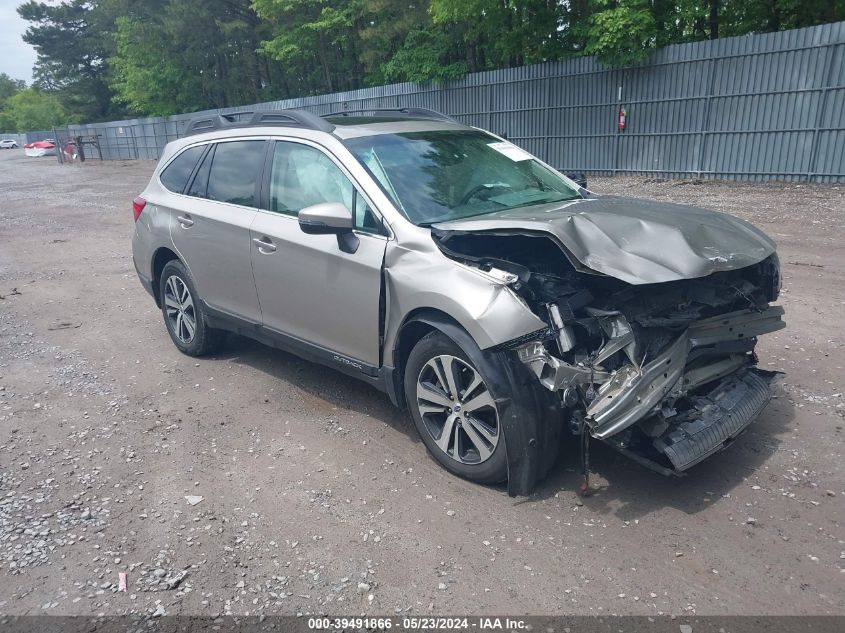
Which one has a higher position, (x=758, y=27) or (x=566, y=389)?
(x=758, y=27)

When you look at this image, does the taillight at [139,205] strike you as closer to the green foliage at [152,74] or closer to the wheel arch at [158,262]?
the wheel arch at [158,262]

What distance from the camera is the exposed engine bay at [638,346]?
3227 mm

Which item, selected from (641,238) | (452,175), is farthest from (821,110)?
(641,238)

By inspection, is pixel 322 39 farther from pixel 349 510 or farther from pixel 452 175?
pixel 349 510

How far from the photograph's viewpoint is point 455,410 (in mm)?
3680

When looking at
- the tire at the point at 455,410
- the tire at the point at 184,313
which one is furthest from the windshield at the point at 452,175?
the tire at the point at 184,313

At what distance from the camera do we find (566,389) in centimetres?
321

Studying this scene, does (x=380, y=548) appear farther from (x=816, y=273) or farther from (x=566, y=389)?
(x=816, y=273)

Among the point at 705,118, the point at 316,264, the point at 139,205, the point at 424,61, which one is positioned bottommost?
the point at 316,264

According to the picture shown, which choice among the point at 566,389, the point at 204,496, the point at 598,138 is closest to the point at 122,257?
the point at 204,496

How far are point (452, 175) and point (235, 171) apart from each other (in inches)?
74.2

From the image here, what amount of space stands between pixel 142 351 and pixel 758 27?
20.2 m

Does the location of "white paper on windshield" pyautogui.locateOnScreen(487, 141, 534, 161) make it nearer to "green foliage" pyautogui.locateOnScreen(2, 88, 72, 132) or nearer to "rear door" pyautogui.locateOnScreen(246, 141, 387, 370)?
"rear door" pyautogui.locateOnScreen(246, 141, 387, 370)

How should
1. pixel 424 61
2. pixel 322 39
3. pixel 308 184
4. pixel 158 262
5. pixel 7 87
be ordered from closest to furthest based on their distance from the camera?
pixel 308 184 → pixel 158 262 → pixel 424 61 → pixel 322 39 → pixel 7 87
